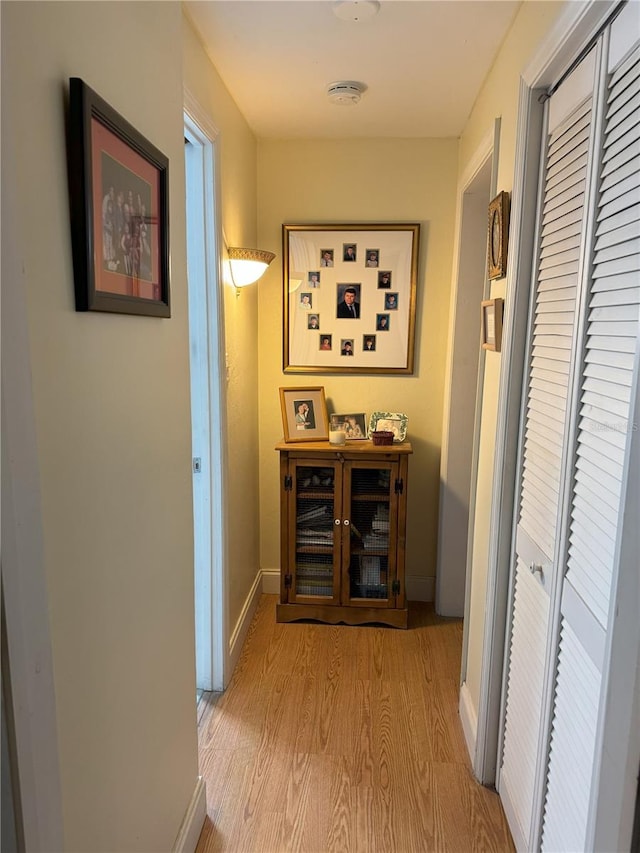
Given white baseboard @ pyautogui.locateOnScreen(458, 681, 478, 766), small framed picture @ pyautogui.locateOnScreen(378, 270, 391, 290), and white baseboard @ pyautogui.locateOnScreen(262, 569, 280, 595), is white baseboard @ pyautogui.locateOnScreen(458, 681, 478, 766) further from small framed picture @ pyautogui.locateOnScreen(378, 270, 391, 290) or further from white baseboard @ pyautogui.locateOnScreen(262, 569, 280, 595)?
small framed picture @ pyautogui.locateOnScreen(378, 270, 391, 290)

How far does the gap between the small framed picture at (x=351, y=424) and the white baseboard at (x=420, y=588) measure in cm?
89

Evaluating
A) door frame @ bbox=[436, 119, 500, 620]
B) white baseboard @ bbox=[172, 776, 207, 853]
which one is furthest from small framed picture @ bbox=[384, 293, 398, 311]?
white baseboard @ bbox=[172, 776, 207, 853]

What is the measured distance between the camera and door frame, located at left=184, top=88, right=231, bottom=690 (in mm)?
2102

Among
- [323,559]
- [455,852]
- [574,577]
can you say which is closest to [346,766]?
[455,852]

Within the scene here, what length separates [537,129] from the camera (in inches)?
60.0

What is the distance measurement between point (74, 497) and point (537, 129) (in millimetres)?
1500

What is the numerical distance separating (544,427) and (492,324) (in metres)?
0.55

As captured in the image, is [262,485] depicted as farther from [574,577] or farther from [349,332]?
[574,577]

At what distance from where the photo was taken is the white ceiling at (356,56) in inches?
64.6

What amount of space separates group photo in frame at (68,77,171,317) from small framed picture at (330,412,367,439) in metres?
1.77

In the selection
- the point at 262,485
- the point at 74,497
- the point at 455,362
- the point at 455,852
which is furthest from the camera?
the point at 262,485

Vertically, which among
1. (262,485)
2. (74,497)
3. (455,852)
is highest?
(74,497)

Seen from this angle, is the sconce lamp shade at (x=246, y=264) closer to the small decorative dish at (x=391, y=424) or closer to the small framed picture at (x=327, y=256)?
the small framed picture at (x=327, y=256)

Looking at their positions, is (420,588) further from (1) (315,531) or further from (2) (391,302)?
(2) (391,302)
